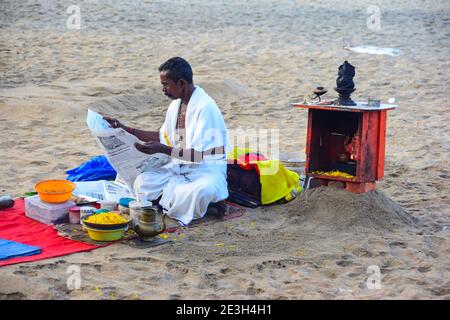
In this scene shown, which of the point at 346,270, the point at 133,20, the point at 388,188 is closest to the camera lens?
the point at 346,270

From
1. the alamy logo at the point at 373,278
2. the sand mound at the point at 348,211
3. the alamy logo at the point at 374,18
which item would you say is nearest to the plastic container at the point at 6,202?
the sand mound at the point at 348,211

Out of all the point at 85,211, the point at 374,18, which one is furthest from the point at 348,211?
the point at 374,18

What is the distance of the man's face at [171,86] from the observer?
19.7 ft

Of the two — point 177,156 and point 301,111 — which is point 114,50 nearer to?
point 301,111

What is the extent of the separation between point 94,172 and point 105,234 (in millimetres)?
1678

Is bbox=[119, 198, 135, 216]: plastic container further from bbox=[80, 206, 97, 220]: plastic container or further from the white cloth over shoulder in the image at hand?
bbox=[80, 206, 97, 220]: plastic container

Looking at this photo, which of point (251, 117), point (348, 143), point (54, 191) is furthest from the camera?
point (251, 117)

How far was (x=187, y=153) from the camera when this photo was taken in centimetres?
599

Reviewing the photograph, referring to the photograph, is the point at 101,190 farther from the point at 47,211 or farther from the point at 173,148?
the point at 173,148

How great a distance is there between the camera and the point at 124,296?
4.47 meters

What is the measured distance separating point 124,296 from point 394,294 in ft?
5.23

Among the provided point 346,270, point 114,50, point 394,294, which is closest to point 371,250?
point 346,270

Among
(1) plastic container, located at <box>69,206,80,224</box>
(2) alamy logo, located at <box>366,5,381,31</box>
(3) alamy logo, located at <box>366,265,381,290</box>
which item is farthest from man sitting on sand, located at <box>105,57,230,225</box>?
(2) alamy logo, located at <box>366,5,381,31</box>

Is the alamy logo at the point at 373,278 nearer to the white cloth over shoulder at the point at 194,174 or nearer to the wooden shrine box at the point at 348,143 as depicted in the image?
the wooden shrine box at the point at 348,143
